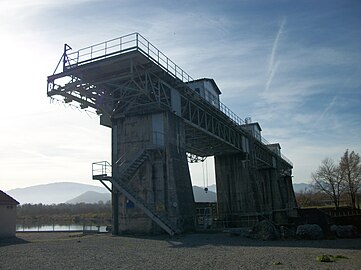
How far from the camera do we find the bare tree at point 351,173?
189 ft

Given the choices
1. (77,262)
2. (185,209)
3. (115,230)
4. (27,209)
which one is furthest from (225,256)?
(27,209)

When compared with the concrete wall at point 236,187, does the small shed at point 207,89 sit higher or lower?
higher

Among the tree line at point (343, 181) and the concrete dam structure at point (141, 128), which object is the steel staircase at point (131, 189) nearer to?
the concrete dam structure at point (141, 128)

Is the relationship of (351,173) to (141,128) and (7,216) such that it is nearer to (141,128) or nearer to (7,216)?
(141,128)

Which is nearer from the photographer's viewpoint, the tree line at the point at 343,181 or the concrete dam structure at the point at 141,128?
the concrete dam structure at the point at 141,128

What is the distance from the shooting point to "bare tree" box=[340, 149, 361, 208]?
57.7m

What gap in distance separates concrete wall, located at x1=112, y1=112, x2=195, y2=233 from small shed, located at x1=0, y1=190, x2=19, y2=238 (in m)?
7.75

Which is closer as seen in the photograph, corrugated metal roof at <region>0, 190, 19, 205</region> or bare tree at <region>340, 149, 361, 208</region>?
corrugated metal roof at <region>0, 190, 19, 205</region>

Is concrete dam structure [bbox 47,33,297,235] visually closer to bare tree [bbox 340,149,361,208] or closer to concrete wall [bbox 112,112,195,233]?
concrete wall [bbox 112,112,195,233]

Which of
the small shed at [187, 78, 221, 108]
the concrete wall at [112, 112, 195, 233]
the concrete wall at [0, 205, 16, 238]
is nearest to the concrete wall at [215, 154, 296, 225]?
the small shed at [187, 78, 221, 108]

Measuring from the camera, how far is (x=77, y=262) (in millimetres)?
12773

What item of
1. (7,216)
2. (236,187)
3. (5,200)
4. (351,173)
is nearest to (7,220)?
(7,216)

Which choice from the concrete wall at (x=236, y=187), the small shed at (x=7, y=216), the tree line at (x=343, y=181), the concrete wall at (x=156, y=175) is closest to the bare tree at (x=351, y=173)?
the tree line at (x=343, y=181)

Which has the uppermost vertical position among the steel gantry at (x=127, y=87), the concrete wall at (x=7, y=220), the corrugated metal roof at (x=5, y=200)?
the steel gantry at (x=127, y=87)
